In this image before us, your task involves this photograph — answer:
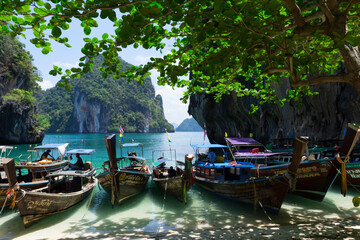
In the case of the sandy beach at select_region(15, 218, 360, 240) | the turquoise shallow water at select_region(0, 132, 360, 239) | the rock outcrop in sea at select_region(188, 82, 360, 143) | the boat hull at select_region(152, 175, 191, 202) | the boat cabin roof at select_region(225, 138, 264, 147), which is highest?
the rock outcrop in sea at select_region(188, 82, 360, 143)

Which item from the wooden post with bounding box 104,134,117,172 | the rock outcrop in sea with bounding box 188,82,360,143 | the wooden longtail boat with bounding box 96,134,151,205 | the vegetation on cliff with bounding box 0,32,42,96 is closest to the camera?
the wooden post with bounding box 104,134,117,172

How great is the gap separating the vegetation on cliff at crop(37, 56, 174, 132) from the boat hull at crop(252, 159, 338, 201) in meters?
113

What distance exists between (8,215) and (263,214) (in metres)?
9.20

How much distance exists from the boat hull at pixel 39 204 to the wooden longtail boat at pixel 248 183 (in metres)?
5.76

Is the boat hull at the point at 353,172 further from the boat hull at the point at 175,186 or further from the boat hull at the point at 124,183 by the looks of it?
the boat hull at the point at 124,183

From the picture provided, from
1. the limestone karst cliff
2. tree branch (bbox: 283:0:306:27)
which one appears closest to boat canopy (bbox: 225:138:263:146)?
tree branch (bbox: 283:0:306:27)

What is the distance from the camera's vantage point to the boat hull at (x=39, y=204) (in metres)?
6.69

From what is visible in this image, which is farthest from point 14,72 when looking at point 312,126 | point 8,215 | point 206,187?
point 312,126

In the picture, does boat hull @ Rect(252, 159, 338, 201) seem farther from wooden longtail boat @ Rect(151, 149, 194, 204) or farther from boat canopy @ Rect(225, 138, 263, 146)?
boat canopy @ Rect(225, 138, 263, 146)

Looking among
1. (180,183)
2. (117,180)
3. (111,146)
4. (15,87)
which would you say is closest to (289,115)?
(180,183)

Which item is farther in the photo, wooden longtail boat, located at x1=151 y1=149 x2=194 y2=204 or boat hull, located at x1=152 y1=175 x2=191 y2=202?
boat hull, located at x1=152 y1=175 x2=191 y2=202

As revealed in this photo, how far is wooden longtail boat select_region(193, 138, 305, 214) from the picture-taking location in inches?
245

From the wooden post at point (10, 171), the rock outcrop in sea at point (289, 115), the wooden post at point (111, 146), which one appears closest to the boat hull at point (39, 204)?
the wooden post at point (10, 171)

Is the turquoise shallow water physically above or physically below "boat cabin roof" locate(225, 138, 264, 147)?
below
